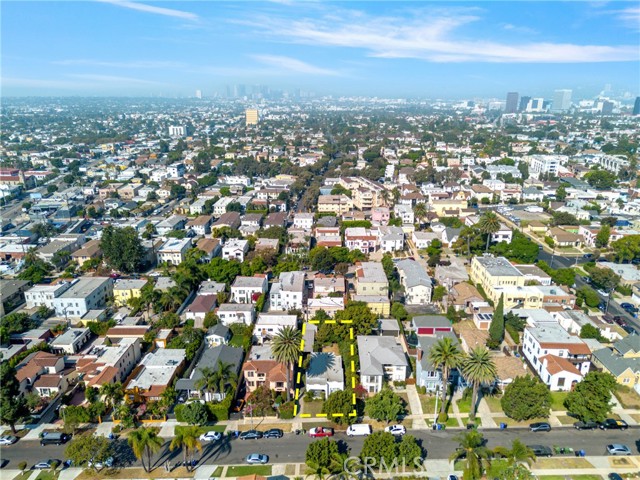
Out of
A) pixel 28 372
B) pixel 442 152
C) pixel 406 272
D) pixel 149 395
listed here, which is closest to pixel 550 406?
pixel 406 272

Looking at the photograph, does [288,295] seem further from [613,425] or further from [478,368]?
[613,425]

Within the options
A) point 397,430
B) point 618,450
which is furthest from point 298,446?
point 618,450

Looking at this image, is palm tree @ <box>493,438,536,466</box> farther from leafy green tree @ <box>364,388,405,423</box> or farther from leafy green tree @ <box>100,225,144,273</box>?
leafy green tree @ <box>100,225,144,273</box>

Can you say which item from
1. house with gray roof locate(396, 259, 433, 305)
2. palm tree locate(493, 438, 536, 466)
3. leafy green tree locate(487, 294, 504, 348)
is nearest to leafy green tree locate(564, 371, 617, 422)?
palm tree locate(493, 438, 536, 466)

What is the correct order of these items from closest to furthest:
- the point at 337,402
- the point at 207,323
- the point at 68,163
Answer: the point at 337,402 < the point at 207,323 < the point at 68,163

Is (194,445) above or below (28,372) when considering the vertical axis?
above

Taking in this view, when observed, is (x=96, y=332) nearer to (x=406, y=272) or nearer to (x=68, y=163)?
(x=406, y=272)

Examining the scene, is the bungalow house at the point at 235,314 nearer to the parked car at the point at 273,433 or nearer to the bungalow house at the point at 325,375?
the bungalow house at the point at 325,375
